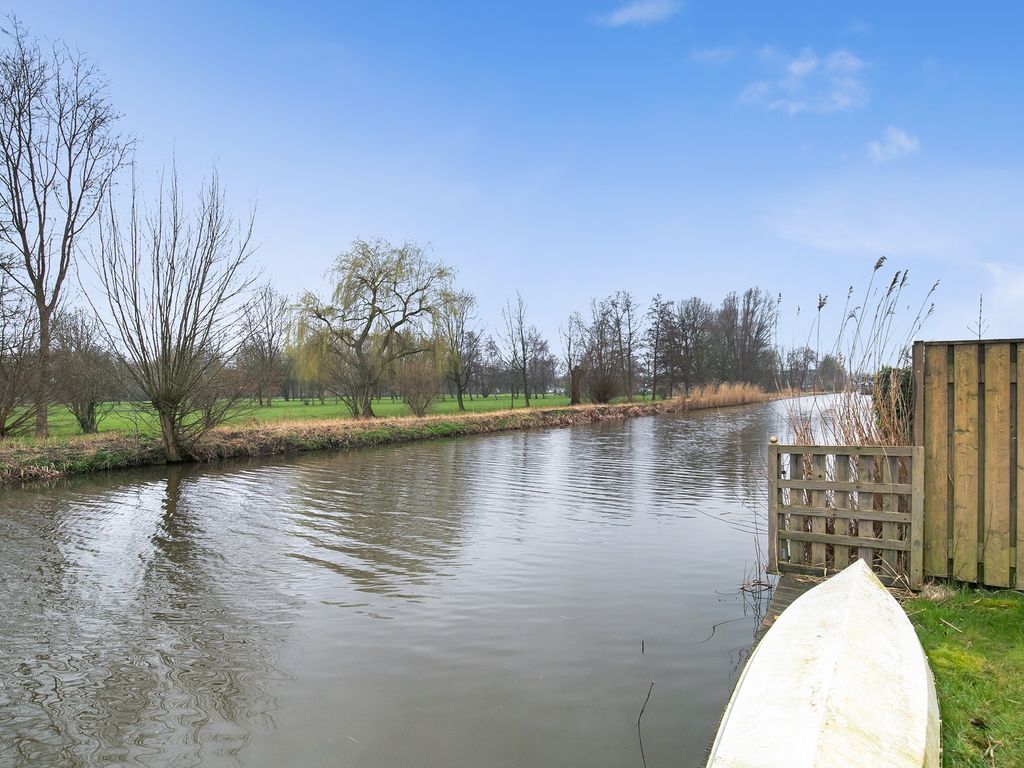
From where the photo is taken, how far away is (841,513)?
499cm

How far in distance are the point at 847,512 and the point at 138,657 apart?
578 centimetres

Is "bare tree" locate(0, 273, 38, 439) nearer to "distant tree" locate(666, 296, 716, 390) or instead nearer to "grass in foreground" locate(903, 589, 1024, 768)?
"grass in foreground" locate(903, 589, 1024, 768)

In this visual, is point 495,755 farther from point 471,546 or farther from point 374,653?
point 471,546

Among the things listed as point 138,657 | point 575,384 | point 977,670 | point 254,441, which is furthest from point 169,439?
point 575,384

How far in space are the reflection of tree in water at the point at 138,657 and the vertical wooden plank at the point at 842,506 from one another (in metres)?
4.66

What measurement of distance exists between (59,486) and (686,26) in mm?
16553

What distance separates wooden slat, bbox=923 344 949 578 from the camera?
4543 mm

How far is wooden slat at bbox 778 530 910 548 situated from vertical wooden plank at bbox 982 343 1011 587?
22.0 inches

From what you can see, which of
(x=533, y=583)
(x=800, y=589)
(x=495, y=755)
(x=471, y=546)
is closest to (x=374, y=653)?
(x=495, y=755)

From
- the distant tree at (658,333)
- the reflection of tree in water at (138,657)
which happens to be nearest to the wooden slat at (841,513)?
the reflection of tree in water at (138,657)

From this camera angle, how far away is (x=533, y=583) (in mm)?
5855

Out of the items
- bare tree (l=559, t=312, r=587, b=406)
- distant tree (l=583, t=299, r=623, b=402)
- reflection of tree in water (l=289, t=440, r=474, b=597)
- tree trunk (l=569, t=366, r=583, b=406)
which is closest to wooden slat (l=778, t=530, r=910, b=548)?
reflection of tree in water (l=289, t=440, r=474, b=597)

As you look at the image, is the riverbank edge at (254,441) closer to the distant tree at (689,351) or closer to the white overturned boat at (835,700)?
the white overturned boat at (835,700)

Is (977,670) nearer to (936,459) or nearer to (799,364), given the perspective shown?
(936,459)
